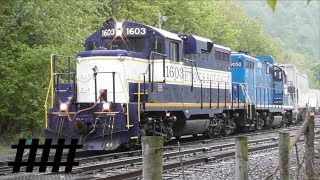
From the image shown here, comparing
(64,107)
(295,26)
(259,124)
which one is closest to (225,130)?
(259,124)

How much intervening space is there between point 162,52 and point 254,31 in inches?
1714

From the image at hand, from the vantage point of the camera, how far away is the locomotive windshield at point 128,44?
1555 cm

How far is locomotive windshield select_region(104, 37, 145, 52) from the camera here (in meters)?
15.6

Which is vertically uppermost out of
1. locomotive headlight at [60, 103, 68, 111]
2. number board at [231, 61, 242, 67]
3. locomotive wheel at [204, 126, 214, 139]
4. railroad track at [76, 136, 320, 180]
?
number board at [231, 61, 242, 67]

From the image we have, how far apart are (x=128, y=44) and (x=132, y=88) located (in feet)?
5.03

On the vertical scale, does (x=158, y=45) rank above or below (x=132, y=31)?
below

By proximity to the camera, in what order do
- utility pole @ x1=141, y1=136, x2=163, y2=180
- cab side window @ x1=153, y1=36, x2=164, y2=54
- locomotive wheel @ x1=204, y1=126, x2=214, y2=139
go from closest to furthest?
1. utility pole @ x1=141, y1=136, x2=163, y2=180
2. cab side window @ x1=153, y1=36, x2=164, y2=54
3. locomotive wheel @ x1=204, y1=126, x2=214, y2=139

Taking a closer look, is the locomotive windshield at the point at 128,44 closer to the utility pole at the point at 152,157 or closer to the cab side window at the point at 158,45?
the cab side window at the point at 158,45

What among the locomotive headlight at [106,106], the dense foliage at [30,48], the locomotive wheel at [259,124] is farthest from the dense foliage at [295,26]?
the locomotive headlight at [106,106]

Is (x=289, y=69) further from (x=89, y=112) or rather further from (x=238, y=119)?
(x=89, y=112)

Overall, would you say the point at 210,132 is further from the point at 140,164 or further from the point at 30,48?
the point at 140,164

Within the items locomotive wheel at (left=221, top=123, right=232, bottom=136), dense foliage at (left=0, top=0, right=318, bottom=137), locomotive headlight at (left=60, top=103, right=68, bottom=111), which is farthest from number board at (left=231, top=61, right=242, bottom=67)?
locomotive headlight at (left=60, top=103, right=68, bottom=111)

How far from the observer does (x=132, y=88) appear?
1488 cm

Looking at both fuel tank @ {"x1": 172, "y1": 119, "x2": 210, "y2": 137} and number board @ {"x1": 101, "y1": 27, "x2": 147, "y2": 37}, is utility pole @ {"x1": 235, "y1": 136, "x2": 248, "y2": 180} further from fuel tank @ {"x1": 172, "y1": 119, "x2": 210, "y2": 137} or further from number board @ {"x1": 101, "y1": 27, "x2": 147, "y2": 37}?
fuel tank @ {"x1": 172, "y1": 119, "x2": 210, "y2": 137}
